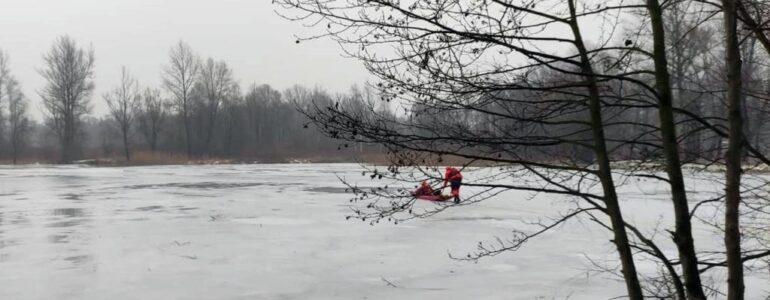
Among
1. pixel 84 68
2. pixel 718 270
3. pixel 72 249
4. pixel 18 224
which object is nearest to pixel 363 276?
pixel 718 270

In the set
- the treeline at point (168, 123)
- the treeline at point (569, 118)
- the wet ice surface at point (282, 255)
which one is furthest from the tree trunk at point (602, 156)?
the treeline at point (168, 123)

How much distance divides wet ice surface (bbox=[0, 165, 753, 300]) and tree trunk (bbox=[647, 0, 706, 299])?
3.18m

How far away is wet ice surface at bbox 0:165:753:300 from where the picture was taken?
692cm

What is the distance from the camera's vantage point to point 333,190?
21.8 meters

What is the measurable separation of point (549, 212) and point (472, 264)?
6.77 metres

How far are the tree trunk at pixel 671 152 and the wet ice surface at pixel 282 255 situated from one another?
3.18 m

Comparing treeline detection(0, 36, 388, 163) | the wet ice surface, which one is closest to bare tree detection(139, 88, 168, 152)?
treeline detection(0, 36, 388, 163)

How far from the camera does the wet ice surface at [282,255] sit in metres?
6.92

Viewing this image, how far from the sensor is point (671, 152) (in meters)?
2.85

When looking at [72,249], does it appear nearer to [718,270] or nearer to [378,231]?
[378,231]

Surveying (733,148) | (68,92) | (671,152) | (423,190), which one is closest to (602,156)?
(671,152)

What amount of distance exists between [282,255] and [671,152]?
701cm

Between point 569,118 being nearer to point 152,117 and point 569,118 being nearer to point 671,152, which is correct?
point 671,152

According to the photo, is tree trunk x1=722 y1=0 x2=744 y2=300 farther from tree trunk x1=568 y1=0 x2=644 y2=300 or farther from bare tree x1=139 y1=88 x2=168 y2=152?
bare tree x1=139 y1=88 x2=168 y2=152
